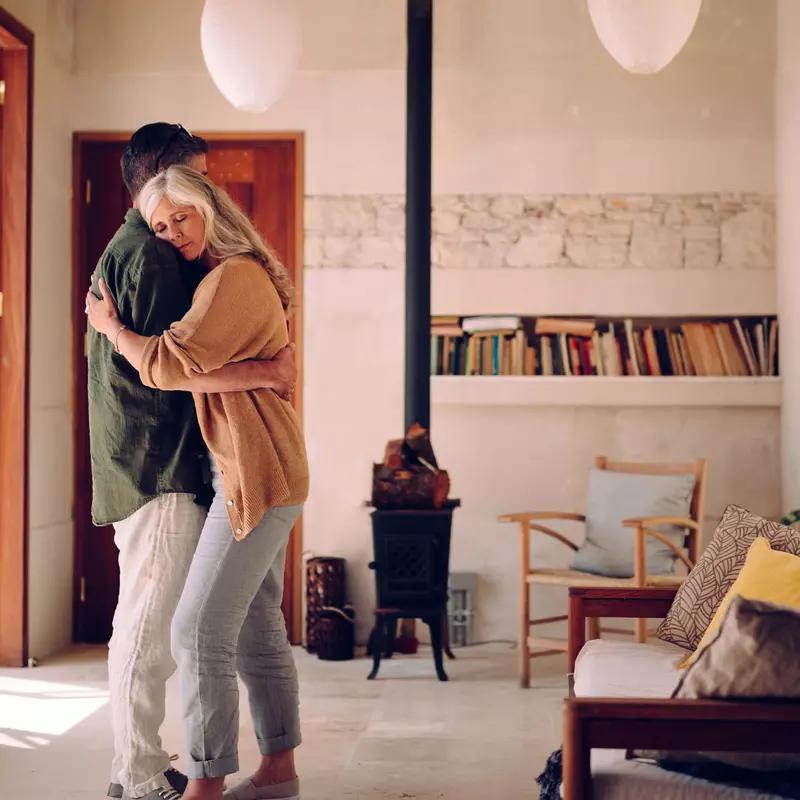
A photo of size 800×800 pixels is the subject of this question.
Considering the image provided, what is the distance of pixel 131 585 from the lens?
2502 mm

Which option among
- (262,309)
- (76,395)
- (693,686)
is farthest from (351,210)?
(693,686)

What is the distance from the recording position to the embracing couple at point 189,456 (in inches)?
94.1

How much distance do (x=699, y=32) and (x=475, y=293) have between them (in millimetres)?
1664

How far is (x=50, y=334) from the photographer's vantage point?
16.1 ft

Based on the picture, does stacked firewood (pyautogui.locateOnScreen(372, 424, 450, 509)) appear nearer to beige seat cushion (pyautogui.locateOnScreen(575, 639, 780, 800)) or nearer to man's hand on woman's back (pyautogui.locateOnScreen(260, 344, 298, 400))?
beige seat cushion (pyautogui.locateOnScreen(575, 639, 780, 800))

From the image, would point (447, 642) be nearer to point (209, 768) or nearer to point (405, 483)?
point (405, 483)

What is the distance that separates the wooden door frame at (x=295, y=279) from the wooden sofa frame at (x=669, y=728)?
353 centimetres

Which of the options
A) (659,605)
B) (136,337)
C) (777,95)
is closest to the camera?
(136,337)

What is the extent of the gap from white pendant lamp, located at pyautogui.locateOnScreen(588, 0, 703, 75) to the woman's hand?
6.46 feet

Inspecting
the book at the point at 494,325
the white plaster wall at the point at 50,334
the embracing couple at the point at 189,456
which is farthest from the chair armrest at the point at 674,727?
the white plaster wall at the point at 50,334

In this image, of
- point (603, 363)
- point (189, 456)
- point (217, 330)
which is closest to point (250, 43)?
point (217, 330)

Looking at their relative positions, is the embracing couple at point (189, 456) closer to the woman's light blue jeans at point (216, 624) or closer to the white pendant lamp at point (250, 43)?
the woman's light blue jeans at point (216, 624)

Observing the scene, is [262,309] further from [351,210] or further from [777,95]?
[777,95]

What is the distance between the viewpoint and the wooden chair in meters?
3.99
